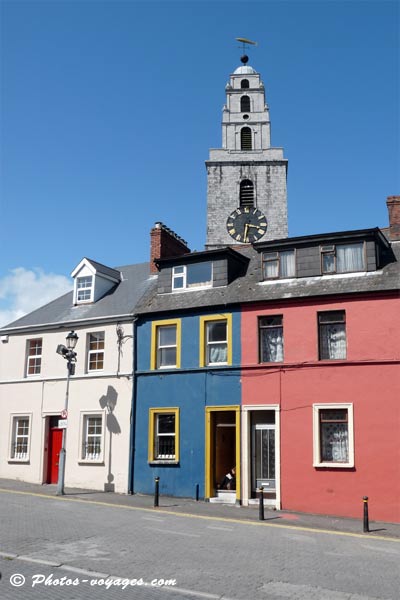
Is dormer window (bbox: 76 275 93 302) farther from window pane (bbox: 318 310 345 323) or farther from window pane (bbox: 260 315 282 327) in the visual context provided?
window pane (bbox: 318 310 345 323)

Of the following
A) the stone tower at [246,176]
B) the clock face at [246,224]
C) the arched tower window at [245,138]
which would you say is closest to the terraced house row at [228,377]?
the clock face at [246,224]

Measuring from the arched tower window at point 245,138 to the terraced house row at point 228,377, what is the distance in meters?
22.7

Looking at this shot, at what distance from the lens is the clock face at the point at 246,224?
1639 inches

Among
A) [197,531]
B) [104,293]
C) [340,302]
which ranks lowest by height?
[197,531]

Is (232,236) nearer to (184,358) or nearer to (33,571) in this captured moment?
(184,358)

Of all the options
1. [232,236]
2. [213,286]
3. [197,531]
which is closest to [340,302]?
[213,286]

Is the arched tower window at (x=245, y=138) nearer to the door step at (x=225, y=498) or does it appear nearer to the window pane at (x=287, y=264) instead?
the window pane at (x=287, y=264)

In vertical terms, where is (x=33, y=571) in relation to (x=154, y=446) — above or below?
below

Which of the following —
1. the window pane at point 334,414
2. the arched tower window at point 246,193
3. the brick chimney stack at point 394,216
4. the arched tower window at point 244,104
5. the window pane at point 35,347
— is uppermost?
the arched tower window at point 244,104

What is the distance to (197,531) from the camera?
14.7 metres

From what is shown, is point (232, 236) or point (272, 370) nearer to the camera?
point (272, 370)

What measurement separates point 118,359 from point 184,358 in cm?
310

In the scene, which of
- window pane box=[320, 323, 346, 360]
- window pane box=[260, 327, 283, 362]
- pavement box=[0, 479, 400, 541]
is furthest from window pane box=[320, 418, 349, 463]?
window pane box=[260, 327, 283, 362]

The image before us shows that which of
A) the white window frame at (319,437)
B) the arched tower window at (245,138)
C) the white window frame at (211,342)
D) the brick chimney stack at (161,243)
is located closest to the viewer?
the white window frame at (319,437)
